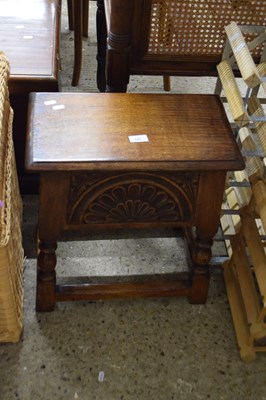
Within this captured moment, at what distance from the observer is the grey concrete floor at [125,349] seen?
1486mm

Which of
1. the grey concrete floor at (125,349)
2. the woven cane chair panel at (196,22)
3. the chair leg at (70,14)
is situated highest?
the woven cane chair panel at (196,22)

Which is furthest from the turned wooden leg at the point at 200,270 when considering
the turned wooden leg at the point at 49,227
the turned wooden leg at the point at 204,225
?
the turned wooden leg at the point at 49,227

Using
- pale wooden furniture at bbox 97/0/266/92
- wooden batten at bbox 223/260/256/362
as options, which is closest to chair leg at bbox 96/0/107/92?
pale wooden furniture at bbox 97/0/266/92

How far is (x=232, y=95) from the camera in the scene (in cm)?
143

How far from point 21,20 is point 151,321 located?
3.26ft

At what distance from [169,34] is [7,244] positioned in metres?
0.73

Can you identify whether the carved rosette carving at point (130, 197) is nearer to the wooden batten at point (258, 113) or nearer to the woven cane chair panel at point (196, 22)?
the wooden batten at point (258, 113)

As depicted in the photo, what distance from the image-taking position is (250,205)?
1.55 metres

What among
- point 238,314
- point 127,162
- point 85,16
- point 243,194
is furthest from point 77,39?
point 238,314

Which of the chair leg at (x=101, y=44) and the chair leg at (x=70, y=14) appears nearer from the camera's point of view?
the chair leg at (x=101, y=44)

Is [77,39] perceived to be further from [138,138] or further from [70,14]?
[138,138]

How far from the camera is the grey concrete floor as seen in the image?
1.49 m

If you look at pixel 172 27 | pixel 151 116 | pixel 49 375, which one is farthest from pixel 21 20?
pixel 49 375

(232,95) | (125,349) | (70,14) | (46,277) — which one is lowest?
(125,349)
